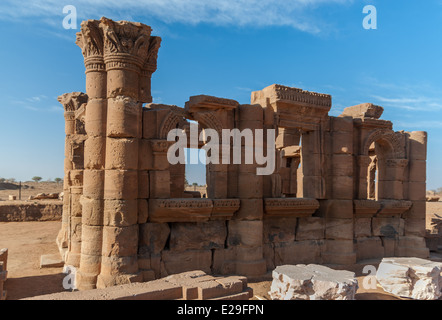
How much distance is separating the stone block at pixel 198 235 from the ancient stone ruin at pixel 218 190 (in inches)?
0.9

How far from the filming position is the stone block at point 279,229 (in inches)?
319

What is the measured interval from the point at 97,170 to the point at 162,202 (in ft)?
4.77

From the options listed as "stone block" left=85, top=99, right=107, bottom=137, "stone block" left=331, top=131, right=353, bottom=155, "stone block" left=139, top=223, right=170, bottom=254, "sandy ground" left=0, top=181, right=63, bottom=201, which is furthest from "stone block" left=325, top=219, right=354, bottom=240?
"sandy ground" left=0, top=181, right=63, bottom=201

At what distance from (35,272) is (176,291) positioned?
517 cm

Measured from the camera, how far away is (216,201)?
7250 mm

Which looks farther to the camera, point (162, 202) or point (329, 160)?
point (329, 160)

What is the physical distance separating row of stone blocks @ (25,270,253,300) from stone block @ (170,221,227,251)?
150 centimetres

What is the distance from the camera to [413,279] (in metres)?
6.65

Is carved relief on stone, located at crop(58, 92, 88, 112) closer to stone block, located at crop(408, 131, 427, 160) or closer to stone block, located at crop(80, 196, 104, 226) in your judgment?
stone block, located at crop(80, 196, 104, 226)

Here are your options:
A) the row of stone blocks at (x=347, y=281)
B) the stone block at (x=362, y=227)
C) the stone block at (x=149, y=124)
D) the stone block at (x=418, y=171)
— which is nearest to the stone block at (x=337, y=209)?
the stone block at (x=362, y=227)

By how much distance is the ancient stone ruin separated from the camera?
6.50 meters

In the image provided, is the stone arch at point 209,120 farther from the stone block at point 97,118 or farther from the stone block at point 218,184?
the stone block at point 97,118
